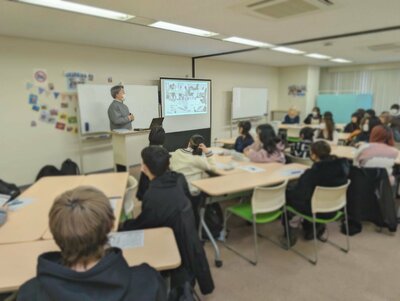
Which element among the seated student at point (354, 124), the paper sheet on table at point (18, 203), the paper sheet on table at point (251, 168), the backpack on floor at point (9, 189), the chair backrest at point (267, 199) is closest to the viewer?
the paper sheet on table at point (18, 203)

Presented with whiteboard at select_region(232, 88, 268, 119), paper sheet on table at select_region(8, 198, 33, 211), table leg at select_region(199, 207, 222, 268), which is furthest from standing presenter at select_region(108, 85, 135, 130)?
table leg at select_region(199, 207, 222, 268)

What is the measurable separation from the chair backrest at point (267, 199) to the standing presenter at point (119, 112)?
1.90m

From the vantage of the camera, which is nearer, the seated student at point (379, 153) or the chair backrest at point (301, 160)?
the seated student at point (379, 153)

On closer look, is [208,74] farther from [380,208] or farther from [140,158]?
[380,208]

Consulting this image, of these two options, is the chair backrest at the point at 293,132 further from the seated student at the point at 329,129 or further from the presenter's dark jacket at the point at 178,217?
the presenter's dark jacket at the point at 178,217

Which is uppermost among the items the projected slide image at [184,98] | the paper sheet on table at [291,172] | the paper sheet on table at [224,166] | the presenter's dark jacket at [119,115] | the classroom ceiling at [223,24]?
the classroom ceiling at [223,24]

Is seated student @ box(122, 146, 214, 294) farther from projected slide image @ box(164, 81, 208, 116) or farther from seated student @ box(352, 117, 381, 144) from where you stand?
seated student @ box(352, 117, 381, 144)

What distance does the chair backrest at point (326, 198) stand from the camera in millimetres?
2574

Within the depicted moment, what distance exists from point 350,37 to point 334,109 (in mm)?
5004

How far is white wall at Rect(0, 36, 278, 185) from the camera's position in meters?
0.92

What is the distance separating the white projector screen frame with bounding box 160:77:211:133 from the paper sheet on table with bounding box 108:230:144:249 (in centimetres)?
106

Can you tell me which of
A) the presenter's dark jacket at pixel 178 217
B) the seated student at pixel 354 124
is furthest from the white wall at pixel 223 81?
the seated student at pixel 354 124

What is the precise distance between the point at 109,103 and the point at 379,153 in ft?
11.3

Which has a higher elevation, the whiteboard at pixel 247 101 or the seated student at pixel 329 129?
the whiteboard at pixel 247 101
